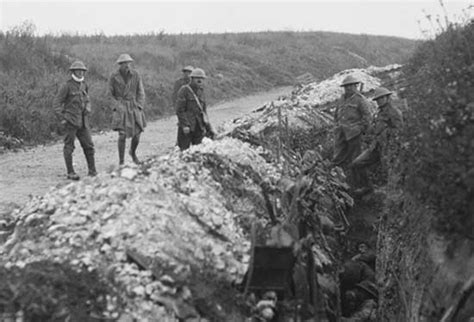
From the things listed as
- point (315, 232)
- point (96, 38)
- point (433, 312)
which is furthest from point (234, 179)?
point (96, 38)

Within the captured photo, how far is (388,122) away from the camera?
8.78 m

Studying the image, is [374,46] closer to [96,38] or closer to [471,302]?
[96,38]

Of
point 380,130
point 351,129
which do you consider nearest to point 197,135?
point 351,129

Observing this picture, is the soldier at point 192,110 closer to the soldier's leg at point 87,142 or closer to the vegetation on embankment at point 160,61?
the soldier's leg at point 87,142

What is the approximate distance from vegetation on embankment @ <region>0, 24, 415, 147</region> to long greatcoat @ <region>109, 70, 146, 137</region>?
5214 mm

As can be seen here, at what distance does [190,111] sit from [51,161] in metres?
3.68

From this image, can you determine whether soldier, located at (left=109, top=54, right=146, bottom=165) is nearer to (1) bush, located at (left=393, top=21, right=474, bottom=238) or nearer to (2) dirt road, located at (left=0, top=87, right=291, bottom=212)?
(2) dirt road, located at (left=0, top=87, right=291, bottom=212)

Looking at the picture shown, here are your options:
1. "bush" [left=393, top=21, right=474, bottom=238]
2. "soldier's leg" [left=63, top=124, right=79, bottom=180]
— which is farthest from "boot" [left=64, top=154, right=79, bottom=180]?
"bush" [left=393, top=21, right=474, bottom=238]

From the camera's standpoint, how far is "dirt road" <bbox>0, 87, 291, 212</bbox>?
9.74 metres

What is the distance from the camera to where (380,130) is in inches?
352

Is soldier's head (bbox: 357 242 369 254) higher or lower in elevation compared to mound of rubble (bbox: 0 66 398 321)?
lower

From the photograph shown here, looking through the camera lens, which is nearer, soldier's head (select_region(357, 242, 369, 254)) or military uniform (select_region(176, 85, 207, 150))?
soldier's head (select_region(357, 242, 369, 254))

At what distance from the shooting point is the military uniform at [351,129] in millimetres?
9477

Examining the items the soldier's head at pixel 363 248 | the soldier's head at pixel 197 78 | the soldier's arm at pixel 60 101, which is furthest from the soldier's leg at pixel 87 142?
the soldier's head at pixel 363 248
